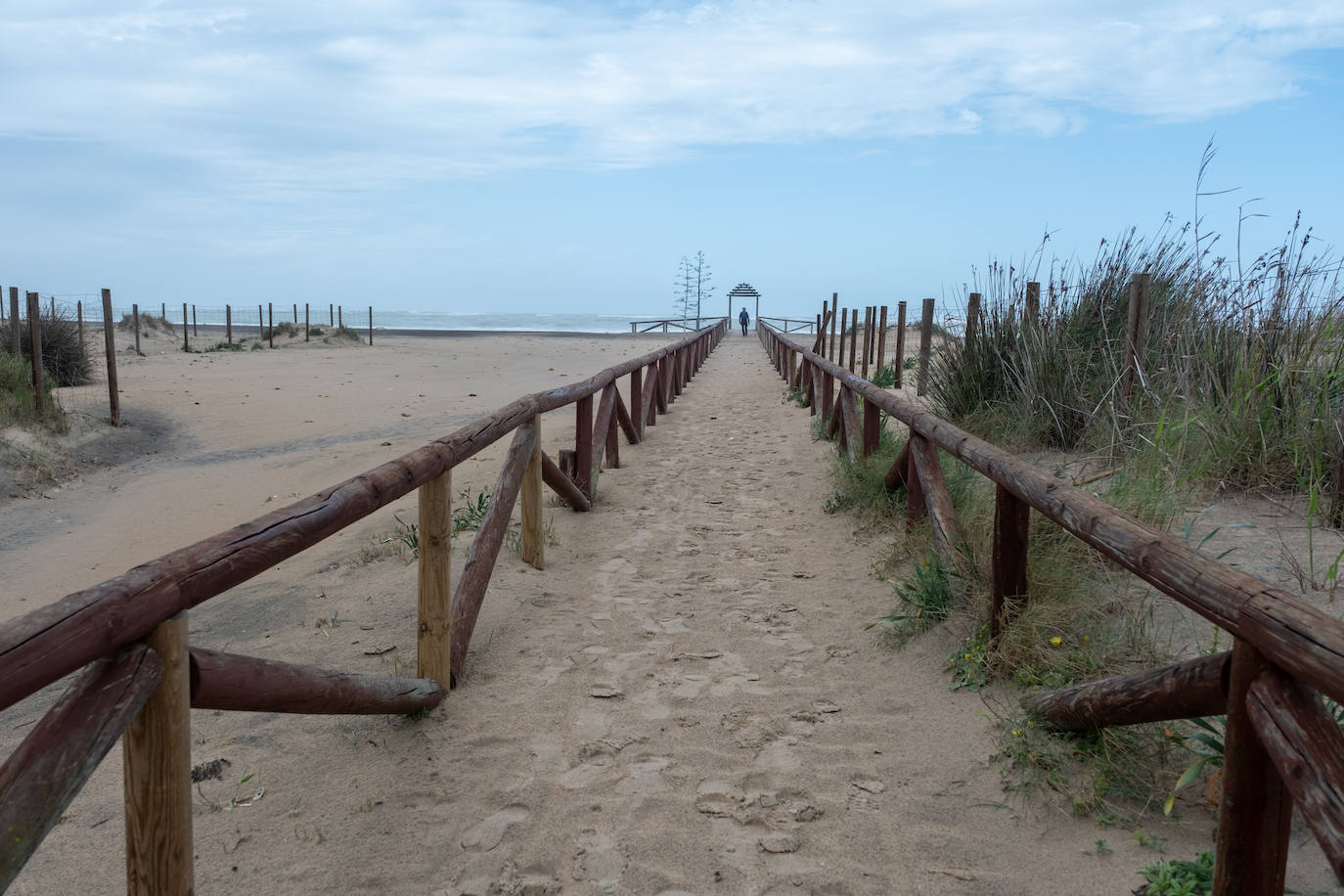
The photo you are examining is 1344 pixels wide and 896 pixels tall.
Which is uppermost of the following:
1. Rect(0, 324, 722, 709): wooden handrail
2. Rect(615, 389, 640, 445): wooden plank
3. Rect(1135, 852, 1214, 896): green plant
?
Rect(0, 324, 722, 709): wooden handrail

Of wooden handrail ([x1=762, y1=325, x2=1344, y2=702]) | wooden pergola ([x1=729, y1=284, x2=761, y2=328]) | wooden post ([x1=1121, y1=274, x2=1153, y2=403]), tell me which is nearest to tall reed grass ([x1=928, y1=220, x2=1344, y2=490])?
wooden post ([x1=1121, y1=274, x2=1153, y2=403])

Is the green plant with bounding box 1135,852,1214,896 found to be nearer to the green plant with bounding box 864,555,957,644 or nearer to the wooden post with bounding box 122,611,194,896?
the green plant with bounding box 864,555,957,644

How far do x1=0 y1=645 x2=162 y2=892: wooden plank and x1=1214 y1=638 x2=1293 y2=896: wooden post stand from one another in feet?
6.35

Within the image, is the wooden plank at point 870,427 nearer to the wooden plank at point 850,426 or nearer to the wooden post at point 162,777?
the wooden plank at point 850,426

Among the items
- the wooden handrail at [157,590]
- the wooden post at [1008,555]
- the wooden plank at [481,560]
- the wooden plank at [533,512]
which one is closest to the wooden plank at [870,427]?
the wooden plank at [533,512]

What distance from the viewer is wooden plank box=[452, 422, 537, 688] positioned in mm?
3639

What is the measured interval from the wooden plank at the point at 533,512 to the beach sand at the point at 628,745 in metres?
0.09

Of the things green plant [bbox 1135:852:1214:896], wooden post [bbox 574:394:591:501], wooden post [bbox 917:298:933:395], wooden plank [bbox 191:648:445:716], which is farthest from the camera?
wooden post [bbox 917:298:933:395]

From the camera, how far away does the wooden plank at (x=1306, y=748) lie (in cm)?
151

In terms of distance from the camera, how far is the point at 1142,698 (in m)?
2.29

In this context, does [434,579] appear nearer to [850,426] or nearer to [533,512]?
[533,512]

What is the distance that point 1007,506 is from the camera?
325cm

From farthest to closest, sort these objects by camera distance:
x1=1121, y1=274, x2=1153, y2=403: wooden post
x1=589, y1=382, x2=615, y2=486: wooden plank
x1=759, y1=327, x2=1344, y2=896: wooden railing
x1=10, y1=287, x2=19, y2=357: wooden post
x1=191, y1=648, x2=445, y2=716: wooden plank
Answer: x1=10, y1=287, x2=19, y2=357: wooden post → x1=589, y1=382, x2=615, y2=486: wooden plank → x1=1121, y1=274, x2=1153, y2=403: wooden post → x1=191, y1=648, x2=445, y2=716: wooden plank → x1=759, y1=327, x2=1344, y2=896: wooden railing

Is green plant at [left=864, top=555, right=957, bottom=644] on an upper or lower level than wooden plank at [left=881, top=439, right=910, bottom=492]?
lower
